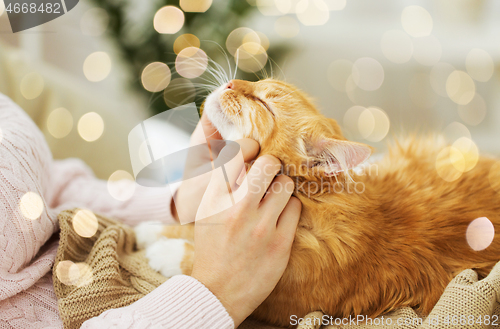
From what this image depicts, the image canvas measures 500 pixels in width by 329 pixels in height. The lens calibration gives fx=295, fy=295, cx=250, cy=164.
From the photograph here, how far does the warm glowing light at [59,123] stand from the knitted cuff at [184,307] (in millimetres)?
1316

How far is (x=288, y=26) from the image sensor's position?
291cm

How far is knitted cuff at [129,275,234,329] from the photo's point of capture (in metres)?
0.63

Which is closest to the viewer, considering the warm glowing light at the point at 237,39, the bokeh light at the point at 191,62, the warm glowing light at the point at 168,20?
the bokeh light at the point at 191,62

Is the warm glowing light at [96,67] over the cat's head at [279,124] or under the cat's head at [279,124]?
over

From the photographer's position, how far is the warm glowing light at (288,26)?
291 centimetres

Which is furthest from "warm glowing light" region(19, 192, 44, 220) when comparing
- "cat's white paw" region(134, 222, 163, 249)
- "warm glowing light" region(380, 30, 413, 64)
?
"warm glowing light" region(380, 30, 413, 64)

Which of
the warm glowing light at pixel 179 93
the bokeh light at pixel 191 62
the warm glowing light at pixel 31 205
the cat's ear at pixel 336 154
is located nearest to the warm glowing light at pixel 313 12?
the bokeh light at pixel 191 62

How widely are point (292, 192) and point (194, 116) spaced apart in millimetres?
657

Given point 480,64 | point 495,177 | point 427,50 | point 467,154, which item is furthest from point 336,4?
point 495,177

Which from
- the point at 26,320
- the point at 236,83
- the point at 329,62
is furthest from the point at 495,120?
the point at 26,320

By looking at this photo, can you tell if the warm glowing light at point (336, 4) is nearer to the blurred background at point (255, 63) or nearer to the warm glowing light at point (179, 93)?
the blurred background at point (255, 63)

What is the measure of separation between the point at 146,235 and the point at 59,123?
37.0 inches

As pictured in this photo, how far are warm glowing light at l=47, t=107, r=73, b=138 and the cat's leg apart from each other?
102cm

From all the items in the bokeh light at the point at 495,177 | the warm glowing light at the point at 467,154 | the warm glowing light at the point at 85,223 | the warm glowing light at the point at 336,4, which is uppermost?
the warm glowing light at the point at 336,4
